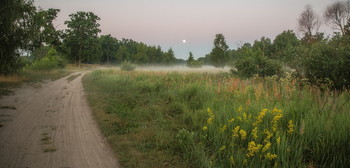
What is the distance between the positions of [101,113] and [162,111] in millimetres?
2362

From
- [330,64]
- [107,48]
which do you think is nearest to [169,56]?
[107,48]

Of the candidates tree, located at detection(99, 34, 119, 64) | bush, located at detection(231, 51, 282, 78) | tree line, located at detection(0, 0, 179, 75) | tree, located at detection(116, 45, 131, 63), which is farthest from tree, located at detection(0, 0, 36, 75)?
tree, located at detection(99, 34, 119, 64)

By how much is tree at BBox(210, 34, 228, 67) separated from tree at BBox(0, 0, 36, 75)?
41630 millimetres

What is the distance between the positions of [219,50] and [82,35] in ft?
156

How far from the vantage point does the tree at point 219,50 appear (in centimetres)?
5084

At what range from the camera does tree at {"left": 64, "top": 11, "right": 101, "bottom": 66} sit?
6819 cm

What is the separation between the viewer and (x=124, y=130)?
5.88 metres

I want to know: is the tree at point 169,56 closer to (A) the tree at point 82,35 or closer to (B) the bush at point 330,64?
(A) the tree at point 82,35

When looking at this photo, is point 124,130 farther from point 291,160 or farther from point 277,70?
point 277,70

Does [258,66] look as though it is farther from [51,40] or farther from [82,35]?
[82,35]

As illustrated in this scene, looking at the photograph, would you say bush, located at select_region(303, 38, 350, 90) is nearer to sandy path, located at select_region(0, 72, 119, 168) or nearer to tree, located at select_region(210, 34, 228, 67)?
sandy path, located at select_region(0, 72, 119, 168)

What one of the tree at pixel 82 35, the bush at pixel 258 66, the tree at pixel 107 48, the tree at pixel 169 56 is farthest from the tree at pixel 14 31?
the tree at pixel 107 48

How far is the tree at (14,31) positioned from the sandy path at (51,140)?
8.26m

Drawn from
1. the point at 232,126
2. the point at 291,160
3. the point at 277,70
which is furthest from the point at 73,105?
the point at 277,70
